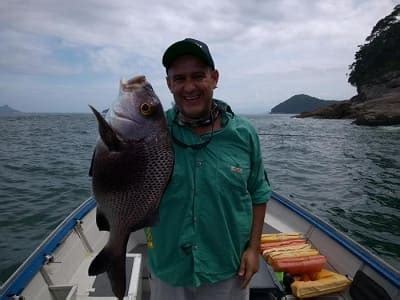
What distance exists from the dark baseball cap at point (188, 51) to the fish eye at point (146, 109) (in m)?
0.49

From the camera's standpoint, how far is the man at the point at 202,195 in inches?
89.7

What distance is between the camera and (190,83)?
88.0 inches

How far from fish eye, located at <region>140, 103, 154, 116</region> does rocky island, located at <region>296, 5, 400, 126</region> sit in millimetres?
59501

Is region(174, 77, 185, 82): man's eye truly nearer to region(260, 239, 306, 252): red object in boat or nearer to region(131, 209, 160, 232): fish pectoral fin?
region(131, 209, 160, 232): fish pectoral fin

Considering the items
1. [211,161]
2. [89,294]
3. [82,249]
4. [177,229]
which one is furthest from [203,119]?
[82,249]

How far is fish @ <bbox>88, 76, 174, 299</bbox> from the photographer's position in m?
1.87

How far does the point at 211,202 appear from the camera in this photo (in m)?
2.33

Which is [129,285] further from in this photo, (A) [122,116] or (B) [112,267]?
(A) [122,116]

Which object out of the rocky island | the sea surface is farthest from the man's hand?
the rocky island

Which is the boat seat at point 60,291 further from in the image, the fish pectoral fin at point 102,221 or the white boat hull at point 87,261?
the fish pectoral fin at point 102,221

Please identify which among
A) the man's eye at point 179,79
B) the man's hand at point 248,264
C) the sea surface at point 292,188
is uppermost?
the man's eye at point 179,79

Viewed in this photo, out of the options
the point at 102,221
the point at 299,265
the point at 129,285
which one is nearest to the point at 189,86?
the point at 102,221

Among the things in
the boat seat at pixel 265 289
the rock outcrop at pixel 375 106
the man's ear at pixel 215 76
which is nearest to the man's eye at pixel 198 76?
the man's ear at pixel 215 76

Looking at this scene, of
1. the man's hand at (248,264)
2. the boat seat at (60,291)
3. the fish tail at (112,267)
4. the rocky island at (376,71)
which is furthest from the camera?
the rocky island at (376,71)
